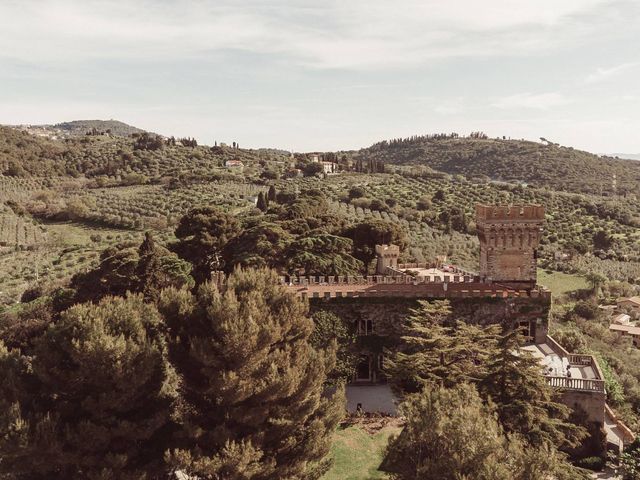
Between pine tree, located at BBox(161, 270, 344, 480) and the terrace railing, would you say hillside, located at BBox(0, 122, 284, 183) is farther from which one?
the terrace railing

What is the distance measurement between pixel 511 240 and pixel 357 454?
54.3 feet

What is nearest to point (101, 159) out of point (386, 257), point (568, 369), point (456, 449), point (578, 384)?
point (386, 257)

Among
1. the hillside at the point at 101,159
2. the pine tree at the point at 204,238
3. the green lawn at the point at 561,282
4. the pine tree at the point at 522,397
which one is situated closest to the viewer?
the pine tree at the point at 522,397

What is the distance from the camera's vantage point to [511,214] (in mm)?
31250

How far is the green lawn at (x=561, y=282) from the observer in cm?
6581

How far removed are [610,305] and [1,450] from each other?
67.3 meters

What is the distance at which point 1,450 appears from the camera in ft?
49.1

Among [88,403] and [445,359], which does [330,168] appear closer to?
[445,359]

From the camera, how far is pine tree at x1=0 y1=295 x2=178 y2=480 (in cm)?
1562

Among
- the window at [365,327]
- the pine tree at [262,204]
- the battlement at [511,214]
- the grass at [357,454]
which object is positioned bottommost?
the grass at [357,454]

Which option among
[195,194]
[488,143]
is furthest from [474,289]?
[488,143]

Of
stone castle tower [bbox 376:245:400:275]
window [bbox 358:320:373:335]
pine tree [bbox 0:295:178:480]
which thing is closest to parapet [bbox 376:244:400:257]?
stone castle tower [bbox 376:245:400:275]

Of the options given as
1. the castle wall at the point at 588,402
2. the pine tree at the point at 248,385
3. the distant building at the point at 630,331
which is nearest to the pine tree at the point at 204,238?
the pine tree at the point at 248,385

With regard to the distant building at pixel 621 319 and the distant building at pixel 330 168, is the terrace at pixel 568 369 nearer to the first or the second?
the distant building at pixel 621 319
